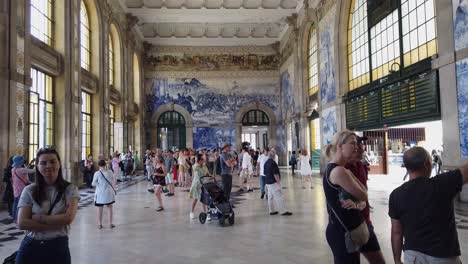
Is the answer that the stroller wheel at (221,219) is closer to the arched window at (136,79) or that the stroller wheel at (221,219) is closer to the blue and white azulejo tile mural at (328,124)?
the blue and white azulejo tile mural at (328,124)

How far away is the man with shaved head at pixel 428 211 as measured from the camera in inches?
86.7

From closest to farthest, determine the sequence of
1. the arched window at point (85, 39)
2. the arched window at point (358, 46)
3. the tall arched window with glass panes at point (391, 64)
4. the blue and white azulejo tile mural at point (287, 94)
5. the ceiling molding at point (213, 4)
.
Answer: the tall arched window with glass panes at point (391, 64), the arched window at point (358, 46), the arched window at point (85, 39), the ceiling molding at point (213, 4), the blue and white azulejo tile mural at point (287, 94)

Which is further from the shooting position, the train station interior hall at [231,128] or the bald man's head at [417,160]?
the train station interior hall at [231,128]

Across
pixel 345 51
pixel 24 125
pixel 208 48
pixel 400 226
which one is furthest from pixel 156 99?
pixel 400 226

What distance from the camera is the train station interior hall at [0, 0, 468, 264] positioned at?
263 centimetres

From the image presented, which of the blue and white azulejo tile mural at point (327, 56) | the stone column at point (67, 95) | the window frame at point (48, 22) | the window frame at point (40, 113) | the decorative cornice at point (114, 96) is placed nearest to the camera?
the window frame at point (40, 113)

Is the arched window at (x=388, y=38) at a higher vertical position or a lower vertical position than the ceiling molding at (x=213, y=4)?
lower

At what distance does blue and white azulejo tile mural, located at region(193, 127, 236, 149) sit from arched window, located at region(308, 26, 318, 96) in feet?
29.0

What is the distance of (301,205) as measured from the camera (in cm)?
958

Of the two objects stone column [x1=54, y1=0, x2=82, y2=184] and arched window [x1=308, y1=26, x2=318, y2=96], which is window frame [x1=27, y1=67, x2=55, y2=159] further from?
arched window [x1=308, y1=26, x2=318, y2=96]

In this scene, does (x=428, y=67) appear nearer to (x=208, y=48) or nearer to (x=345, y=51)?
(x=345, y=51)

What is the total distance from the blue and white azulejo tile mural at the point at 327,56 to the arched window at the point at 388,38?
1.16 metres

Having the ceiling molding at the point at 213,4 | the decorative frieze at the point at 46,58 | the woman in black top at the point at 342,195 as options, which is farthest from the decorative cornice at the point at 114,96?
the woman in black top at the point at 342,195

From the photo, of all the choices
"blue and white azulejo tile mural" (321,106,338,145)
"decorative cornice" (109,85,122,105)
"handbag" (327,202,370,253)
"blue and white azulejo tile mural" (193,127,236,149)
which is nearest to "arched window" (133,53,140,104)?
"blue and white azulejo tile mural" (193,127,236,149)
